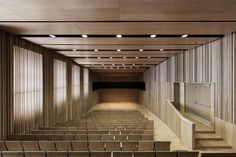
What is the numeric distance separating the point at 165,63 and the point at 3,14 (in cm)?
1312

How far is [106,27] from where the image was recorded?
6.73m

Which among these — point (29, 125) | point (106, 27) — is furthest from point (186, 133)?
point (29, 125)

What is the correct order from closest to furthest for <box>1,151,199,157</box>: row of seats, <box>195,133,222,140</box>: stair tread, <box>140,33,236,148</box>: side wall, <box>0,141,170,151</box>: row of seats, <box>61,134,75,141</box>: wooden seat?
<box>1,151,199,157</box>: row of seats
<box>0,141,170,151</box>: row of seats
<box>61,134,75,141</box>: wooden seat
<box>140,33,236,148</box>: side wall
<box>195,133,222,140</box>: stair tread

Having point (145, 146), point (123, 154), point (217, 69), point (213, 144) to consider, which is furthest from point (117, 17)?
point (213, 144)

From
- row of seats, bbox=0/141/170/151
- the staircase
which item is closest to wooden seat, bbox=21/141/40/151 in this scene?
row of seats, bbox=0/141/170/151

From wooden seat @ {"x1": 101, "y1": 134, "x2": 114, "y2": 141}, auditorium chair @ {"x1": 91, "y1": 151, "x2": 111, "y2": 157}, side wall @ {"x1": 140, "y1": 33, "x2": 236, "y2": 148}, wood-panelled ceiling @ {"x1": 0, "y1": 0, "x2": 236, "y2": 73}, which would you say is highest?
wood-panelled ceiling @ {"x1": 0, "y1": 0, "x2": 236, "y2": 73}

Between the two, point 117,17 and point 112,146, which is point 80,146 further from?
point 117,17

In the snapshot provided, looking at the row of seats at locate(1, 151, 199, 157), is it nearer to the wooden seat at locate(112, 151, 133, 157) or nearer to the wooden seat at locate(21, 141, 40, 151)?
the wooden seat at locate(112, 151, 133, 157)

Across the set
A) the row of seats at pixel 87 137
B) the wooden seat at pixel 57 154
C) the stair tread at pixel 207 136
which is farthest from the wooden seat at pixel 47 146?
the stair tread at pixel 207 136

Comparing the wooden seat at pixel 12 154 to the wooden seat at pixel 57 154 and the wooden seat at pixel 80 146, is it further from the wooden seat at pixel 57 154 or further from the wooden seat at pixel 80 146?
the wooden seat at pixel 80 146

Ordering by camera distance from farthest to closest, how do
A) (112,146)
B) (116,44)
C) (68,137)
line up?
1. (116,44)
2. (68,137)
3. (112,146)

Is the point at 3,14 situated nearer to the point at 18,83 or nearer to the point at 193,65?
the point at 18,83

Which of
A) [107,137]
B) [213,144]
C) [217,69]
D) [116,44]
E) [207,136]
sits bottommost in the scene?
[213,144]

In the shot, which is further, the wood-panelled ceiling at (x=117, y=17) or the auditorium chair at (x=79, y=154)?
the auditorium chair at (x=79, y=154)
